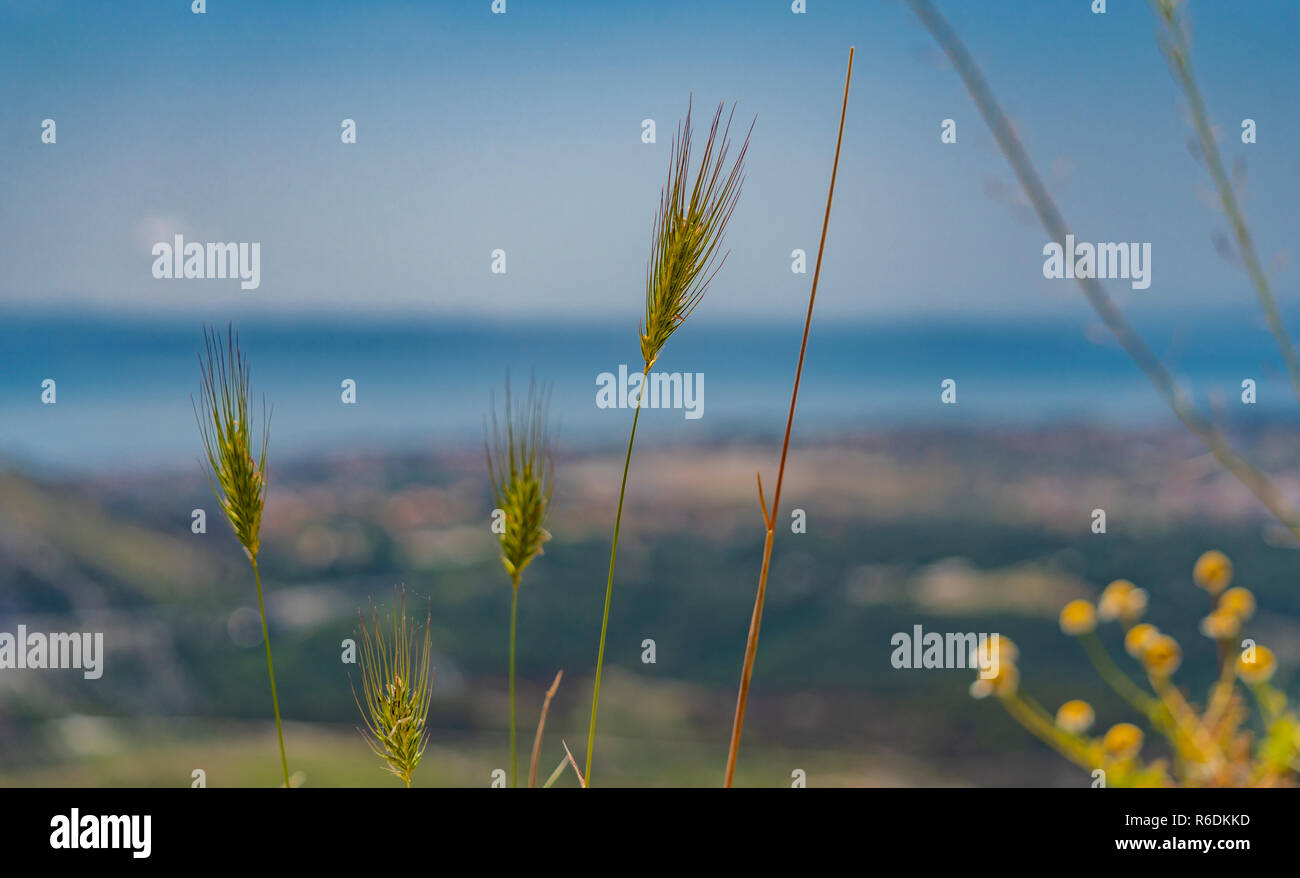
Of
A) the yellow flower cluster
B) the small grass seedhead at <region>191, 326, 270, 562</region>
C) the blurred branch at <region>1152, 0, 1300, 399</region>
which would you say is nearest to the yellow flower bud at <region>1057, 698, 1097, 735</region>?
the yellow flower cluster

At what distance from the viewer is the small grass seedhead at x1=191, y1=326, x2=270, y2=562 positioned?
1.89ft

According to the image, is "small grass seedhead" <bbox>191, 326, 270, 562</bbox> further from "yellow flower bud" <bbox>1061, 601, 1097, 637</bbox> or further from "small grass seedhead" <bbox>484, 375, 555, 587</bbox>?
"yellow flower bud" <bbox>1061, 601, 1097, 637</bbox>

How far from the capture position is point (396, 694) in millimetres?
588

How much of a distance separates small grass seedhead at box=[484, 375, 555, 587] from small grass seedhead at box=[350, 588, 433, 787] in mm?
113

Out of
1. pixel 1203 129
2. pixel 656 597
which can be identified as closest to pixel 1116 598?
pixel 1203 129

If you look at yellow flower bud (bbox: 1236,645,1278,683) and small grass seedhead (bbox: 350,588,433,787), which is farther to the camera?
yellow flower bud (bbox: 1236,645,1278,683)

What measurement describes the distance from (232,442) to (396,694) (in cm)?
22

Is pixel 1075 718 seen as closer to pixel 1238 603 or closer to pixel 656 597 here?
pixel 1238 603

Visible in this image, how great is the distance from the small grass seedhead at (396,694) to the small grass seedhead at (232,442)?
4.4 inches

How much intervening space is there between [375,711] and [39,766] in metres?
1.46

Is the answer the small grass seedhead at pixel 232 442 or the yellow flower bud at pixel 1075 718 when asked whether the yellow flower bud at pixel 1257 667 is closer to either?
the yellow flower bud at pixel 1075 718
